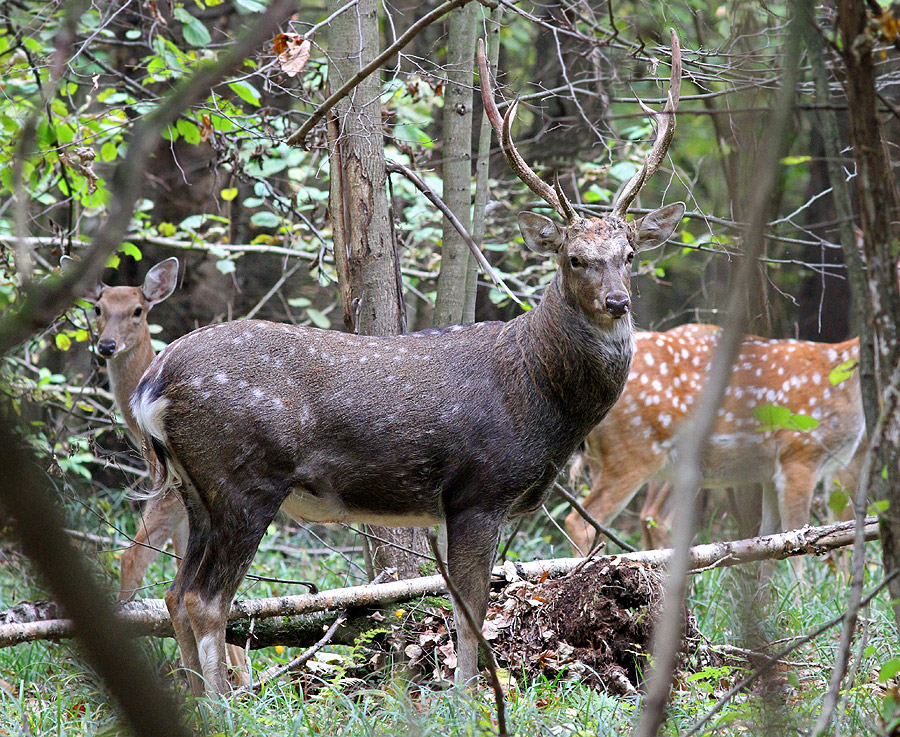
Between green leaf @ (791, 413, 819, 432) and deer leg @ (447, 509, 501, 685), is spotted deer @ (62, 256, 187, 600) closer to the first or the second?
deer leg @ (447, 509, 501, 685)

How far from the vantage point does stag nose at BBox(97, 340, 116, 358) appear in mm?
6156

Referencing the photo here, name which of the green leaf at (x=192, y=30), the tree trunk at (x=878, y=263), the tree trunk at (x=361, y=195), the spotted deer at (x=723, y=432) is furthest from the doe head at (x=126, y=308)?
the tree trunk at (x=878, y=263)

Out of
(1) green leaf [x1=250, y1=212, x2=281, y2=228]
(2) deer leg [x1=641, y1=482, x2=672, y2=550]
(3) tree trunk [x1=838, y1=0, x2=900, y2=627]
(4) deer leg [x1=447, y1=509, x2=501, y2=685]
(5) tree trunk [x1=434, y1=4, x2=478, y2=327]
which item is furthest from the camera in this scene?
(2) deer leg [x1=641, y1=482, x2=672, y2=550]

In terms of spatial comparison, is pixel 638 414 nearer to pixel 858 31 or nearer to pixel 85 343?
pixel 85 343

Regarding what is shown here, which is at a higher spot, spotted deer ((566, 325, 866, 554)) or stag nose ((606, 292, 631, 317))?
stag nose ((606, 292, 631, 317))

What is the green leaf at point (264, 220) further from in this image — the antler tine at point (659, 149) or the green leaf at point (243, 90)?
the antler tine at point (659, 149)

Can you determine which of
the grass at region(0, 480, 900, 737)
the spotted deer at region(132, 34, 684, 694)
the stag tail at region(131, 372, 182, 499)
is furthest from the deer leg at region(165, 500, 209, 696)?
the stag tail at region(131, 372, 182, 499)

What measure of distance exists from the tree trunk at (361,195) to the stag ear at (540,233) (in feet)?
2.84

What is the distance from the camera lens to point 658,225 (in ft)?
16.5

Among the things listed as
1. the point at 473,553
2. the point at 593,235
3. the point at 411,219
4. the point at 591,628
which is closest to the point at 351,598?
the point at 473,553

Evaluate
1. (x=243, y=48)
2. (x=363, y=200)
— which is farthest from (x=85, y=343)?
(x=243, y=48)

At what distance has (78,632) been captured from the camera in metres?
1.14

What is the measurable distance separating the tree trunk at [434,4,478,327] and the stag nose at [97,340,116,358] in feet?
6.79

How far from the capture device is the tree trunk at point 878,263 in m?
2.51
